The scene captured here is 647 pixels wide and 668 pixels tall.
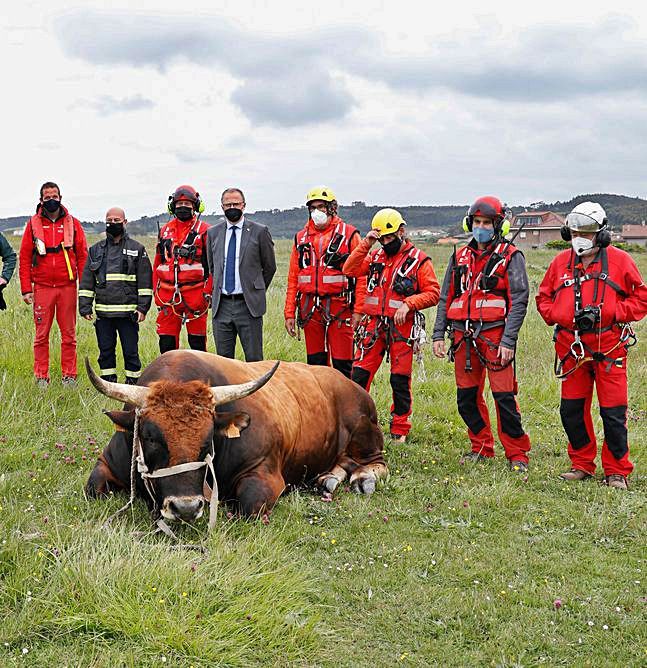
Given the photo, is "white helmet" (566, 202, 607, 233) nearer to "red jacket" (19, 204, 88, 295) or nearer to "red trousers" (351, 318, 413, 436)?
"red trousers" (351, 318, 413, 436)

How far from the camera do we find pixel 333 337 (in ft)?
30.2

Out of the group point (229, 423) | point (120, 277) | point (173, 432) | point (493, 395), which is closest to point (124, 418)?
point (173, 432)

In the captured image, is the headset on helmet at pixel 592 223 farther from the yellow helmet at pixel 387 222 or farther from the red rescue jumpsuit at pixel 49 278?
the red rescue jumpsuit at pixel 49 278

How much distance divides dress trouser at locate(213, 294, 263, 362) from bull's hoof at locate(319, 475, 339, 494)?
2.37 m

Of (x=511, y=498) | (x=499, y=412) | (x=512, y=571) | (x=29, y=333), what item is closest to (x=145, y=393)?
(x=512, y=571)

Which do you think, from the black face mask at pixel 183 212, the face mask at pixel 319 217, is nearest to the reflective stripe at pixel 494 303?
the face mask at pixel 319 217

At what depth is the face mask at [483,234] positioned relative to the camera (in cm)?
747

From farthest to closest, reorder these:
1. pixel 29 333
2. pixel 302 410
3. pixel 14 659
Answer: pixel 29 333
pixel 302 410
pixel 14 659

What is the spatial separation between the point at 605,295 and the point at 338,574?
3749 millimetres

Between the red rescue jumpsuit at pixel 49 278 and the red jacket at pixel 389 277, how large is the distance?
12.3 feet

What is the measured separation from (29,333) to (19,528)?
6854 millimetres

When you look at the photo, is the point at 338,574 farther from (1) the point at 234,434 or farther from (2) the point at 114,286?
(2) the point at 114,286

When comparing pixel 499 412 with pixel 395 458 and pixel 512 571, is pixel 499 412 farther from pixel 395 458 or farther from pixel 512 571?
pixel 512 571

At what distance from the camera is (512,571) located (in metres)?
5.21
